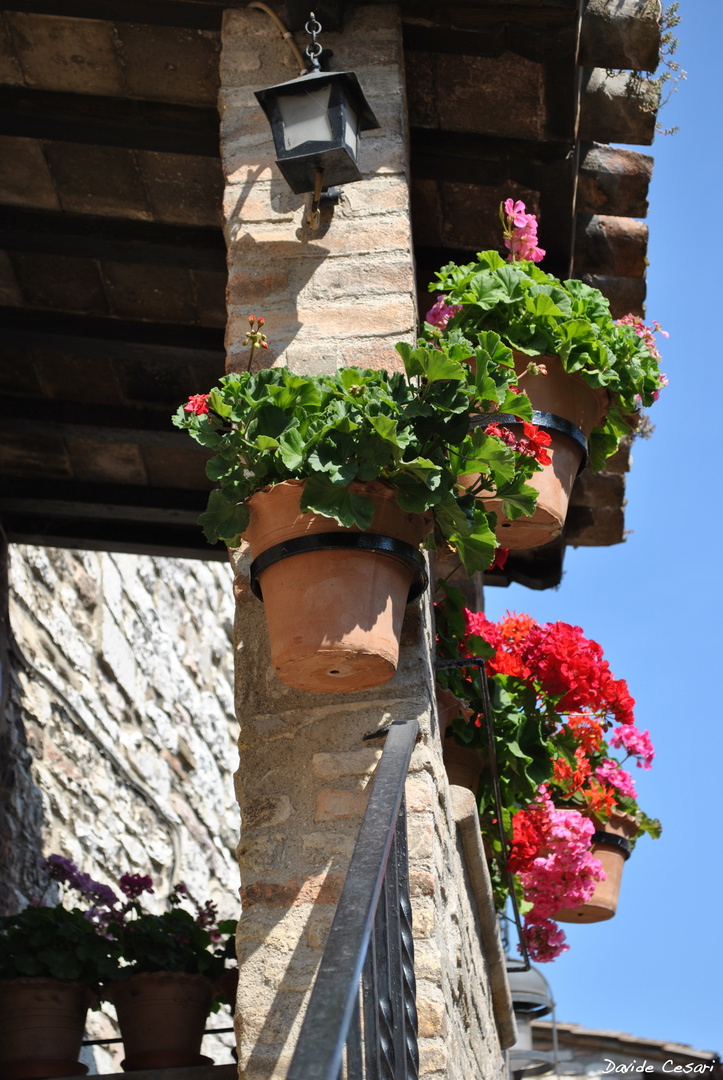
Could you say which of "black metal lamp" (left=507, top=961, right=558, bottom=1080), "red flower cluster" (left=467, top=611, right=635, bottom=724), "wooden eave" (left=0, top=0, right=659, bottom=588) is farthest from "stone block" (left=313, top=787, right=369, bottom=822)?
"black metal lamp" (left=507, top=961, right=558, bottom=1080)

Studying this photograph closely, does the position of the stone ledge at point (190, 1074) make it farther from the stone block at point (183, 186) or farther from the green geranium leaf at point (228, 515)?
the stone block at point (183, 186)

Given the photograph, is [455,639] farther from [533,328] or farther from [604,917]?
[604,917]

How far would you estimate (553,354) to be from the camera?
2633 mm

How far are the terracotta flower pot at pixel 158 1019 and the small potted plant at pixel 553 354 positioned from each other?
1819 millimetres

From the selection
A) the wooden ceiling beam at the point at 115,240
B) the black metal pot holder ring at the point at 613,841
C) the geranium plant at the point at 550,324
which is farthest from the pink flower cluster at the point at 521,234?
the black metal pot holder ring at the point at 613,841

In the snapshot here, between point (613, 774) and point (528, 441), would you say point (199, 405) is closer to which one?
point (528, 441)

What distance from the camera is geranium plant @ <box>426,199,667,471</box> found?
2604 mm

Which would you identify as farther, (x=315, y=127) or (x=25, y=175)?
(x=25, y=175)

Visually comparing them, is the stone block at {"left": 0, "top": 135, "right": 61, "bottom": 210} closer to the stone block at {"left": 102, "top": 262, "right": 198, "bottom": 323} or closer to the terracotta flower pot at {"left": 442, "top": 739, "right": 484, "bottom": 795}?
the stone block at {"left": 102, "top": 262, "right": 198, "bottom": 323}

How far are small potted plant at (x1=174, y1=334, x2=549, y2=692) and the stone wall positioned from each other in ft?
9.98

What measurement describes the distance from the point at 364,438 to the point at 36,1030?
224 centimetres

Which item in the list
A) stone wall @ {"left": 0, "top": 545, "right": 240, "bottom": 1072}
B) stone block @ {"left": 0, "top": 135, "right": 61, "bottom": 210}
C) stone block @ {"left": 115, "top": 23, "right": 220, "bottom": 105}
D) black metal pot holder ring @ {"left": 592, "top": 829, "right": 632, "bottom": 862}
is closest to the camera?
stone block @ {"left": 115, "top": 23, "right": 220, "bottom": 105}

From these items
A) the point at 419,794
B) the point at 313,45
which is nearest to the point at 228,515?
the point at 419,794

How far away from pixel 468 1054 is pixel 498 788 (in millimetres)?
780
